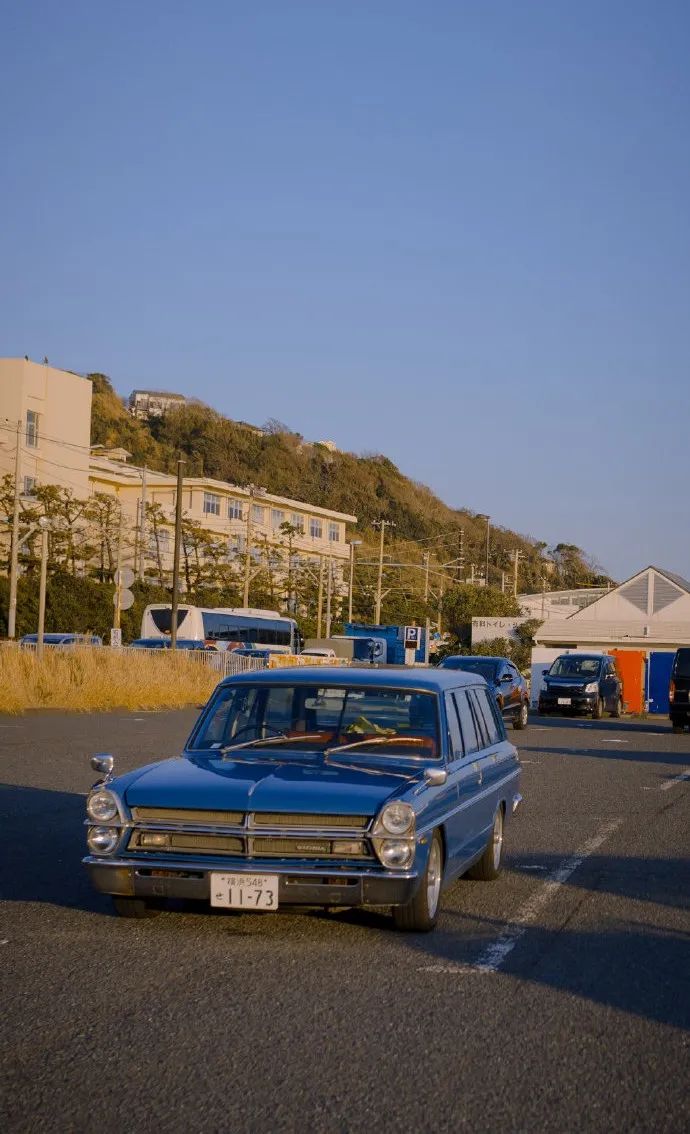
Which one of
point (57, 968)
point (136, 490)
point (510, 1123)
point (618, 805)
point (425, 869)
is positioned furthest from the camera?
point (136, 490)

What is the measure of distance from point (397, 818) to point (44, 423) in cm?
5759

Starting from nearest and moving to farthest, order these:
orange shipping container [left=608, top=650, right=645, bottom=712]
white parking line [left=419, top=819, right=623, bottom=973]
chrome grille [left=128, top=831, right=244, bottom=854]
→ 1. white parking line [left=419, top=819, right=623, bottom=973]
2. chrome grille [left=128, top=831, right=244, bottom=854]
3. orange shipping container [left=608, top=650, right=645, bottom=712]

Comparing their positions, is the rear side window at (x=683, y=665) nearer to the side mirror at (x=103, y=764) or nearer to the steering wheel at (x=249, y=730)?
the steering wheel at (x=249, y=730)

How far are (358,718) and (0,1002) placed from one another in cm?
314

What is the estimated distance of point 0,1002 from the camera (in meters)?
6.07

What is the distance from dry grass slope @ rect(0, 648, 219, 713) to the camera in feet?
94.9

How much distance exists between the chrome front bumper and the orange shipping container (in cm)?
4020

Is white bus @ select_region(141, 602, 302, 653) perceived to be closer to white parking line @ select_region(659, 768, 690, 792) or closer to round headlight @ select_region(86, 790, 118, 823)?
white parking line @ select_region(659, 768, 690, 792)

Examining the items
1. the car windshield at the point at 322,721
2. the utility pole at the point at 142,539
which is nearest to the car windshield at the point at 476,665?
the car windshield at the point at 322,721

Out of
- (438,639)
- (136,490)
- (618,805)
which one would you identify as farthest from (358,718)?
(438,639)

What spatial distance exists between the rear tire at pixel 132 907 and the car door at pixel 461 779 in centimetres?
177

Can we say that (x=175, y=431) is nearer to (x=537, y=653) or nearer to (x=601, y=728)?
(x=537, y=653)

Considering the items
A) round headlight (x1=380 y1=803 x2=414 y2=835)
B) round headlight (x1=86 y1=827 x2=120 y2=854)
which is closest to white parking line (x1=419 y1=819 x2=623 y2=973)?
round headlight (x1=380 y1=803 x2=414 y2=835)

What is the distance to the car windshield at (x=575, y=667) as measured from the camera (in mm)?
39000
